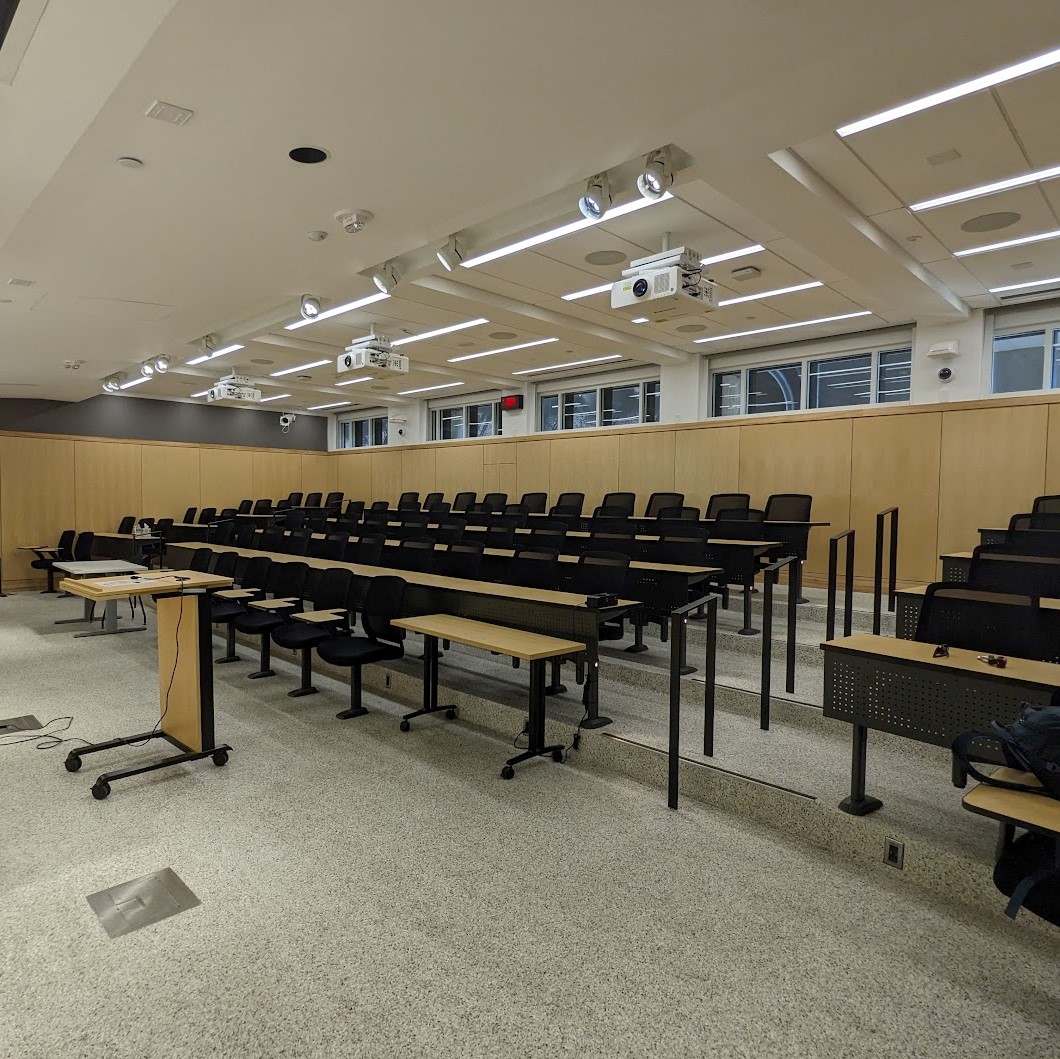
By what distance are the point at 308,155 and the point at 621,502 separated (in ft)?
21.6

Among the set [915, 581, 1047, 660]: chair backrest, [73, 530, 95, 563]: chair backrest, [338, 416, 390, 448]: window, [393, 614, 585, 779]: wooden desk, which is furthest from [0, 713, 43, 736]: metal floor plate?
[338, 416, 390, 448]: window

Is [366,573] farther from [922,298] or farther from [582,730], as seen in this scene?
[922,298]

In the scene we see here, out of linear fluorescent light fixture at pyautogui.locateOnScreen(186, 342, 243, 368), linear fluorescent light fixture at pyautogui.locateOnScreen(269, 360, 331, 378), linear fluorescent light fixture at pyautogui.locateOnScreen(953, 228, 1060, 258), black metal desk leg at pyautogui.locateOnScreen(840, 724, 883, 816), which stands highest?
linear fluorescent light fixture at pyautogui.locateOnScreen(953, 228, 1060, 258)

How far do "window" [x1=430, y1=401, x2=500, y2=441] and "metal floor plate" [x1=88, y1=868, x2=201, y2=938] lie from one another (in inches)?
475

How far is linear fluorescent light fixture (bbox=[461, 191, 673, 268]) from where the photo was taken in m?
5.21

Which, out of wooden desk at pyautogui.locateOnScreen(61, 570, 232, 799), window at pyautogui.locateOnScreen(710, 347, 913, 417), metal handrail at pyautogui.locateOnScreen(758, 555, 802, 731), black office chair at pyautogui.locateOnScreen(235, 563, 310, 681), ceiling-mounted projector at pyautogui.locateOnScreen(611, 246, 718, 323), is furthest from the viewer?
window at pyautogui.locateOnScreen(710, 347, 913, 417)

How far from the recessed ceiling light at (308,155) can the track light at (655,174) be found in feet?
6.13

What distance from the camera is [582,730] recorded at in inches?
164

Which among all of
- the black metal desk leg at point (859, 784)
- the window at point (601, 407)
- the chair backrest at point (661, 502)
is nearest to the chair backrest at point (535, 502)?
the chair backrest at point (661, 502)

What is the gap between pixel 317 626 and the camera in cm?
547

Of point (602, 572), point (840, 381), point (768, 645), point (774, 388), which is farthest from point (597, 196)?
point (774, 388)

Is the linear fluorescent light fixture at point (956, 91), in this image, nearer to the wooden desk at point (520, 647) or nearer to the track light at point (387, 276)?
the wooden desk at point (520, 647)

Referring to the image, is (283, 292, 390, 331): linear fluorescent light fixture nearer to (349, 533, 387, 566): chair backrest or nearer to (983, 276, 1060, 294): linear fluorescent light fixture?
(349, 533, 387, 566): chair backrest

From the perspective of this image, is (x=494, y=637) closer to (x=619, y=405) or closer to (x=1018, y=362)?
(x=1018, y=362)
